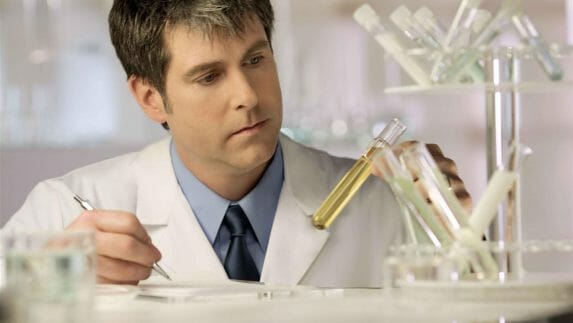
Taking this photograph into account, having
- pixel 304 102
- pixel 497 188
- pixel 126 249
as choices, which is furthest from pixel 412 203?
pixel 304 102

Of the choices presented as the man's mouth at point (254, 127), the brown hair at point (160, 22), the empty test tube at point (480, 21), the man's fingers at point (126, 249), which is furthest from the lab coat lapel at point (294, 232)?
the empty test tube at point (480, 21)

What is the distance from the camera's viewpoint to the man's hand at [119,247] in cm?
216

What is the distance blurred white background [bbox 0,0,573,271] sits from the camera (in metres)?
4.54

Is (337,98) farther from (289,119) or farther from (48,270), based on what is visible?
(48,270)

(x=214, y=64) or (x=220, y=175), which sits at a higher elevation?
(x=214, y=64)

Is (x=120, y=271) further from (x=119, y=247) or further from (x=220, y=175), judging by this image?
(x=220, y=175)

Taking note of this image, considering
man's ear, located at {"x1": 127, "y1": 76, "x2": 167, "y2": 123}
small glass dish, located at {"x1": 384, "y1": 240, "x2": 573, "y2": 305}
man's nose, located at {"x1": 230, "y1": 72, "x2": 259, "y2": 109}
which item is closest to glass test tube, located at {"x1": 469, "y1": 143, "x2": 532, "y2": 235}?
small glass dish, located at {"x1": 384, "y1": 240, "x2": 573, "y2": 305}

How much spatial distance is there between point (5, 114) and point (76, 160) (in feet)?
1.06

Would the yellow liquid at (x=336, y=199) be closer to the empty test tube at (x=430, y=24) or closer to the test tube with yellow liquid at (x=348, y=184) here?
the test tube with yellow liquid at (x=348, y=184)

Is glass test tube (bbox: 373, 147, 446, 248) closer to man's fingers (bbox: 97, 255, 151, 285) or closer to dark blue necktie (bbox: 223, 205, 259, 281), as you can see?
man's fingers (bbox: 97, 255, 151, 285)

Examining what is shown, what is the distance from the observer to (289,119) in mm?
4668

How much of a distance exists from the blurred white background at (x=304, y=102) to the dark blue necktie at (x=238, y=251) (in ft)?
5.81

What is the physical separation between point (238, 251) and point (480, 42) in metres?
1.19

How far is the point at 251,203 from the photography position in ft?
9.35
